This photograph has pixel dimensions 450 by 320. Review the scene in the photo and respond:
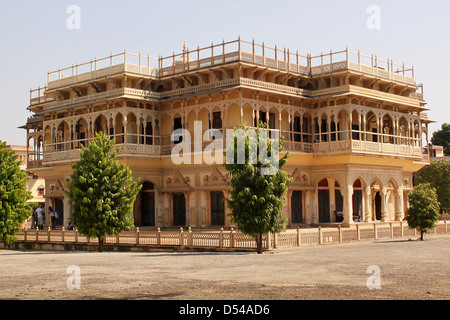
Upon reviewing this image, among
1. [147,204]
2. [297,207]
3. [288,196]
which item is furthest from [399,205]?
[147,204]

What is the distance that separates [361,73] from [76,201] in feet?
57.0

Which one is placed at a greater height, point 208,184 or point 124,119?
point 124,119

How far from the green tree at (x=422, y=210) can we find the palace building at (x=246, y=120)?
4437 millimetres

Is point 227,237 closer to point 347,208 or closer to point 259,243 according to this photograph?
point 259,243

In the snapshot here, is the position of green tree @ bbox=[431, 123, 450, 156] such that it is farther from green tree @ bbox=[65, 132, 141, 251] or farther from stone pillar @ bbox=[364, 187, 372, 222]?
green tree @ bbox=[65, 132, 141, 251]

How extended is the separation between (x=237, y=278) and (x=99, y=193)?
14300 mm

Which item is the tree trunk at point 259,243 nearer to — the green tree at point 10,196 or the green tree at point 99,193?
the green tree at point 99,193

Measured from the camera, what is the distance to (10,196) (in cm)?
2855

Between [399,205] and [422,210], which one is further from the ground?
[399,205]

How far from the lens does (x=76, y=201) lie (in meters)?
27.3

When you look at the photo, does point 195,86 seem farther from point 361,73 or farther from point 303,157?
point 361,73
